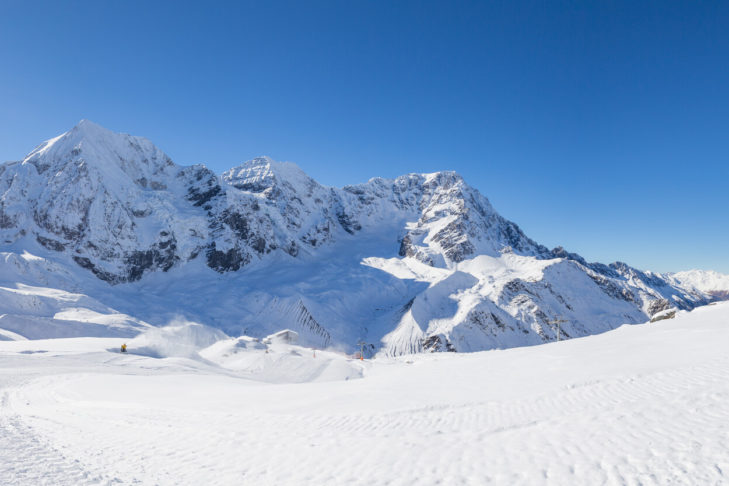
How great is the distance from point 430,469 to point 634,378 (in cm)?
1146

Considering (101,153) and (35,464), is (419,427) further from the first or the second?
(101,153)

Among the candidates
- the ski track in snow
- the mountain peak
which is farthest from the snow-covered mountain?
the ski track in snow

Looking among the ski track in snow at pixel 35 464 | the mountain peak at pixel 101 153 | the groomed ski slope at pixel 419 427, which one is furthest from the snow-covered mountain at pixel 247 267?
the ski track in snow at pixel 35 464

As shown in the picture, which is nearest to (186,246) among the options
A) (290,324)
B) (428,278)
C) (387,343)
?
(290,324)

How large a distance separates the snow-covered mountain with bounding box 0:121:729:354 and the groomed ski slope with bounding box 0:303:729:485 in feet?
259

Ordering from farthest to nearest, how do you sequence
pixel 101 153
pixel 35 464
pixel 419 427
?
1. pixel 101 153
2. pixel 419 427
3. pixel 35 464

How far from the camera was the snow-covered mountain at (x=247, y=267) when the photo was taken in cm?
10344

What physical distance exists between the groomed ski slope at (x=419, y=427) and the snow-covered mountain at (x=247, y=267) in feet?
259

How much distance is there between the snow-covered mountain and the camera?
103438 mm

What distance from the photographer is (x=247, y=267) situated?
135 m

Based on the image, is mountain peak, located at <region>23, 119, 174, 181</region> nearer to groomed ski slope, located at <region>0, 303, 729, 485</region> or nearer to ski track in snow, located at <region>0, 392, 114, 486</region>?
groomed ski slope, located at <region>0, 303, 729, 485</region>

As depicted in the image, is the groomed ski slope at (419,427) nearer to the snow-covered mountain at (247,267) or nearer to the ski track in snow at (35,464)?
the ski track in snow at (35,464)

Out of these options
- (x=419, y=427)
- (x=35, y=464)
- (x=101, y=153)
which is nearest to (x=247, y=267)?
(x=101, y=153)

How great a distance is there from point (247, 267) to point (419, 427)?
130149 millimetres
